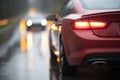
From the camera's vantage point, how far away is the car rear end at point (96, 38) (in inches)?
277

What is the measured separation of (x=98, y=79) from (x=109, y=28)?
4.72 ft

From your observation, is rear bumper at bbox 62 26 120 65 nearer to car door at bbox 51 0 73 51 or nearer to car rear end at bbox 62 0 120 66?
car rear end at bbox 62 0 120 66

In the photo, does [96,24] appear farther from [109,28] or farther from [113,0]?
[113,0]

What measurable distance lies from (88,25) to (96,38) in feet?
0.90

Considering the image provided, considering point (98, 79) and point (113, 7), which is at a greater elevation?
point (113, 7)

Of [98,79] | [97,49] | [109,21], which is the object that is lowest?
[98,79]

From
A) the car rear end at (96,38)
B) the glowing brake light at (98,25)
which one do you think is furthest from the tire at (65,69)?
the glowing brake light at (98,25)

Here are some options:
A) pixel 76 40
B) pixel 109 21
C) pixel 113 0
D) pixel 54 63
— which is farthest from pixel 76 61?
pixel 54 63

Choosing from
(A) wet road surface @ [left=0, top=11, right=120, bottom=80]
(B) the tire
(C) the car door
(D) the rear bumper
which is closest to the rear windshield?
(C) the car door

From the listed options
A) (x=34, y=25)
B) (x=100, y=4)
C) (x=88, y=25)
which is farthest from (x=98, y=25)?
(x=34, y=25)

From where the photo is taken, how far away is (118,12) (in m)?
7.21

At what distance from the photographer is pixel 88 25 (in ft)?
23.6

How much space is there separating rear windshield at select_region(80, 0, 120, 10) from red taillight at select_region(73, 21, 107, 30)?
567mm

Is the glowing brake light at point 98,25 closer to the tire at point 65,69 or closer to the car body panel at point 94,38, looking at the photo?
the car body panel at point 94,38
